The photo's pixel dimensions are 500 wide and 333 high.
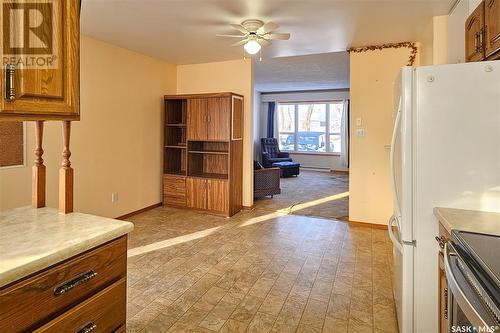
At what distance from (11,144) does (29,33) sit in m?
2.68

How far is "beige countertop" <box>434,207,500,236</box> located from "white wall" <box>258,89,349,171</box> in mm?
8532

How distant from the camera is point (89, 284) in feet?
3.75

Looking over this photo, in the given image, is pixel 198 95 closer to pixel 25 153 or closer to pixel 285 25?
pixel 285 25

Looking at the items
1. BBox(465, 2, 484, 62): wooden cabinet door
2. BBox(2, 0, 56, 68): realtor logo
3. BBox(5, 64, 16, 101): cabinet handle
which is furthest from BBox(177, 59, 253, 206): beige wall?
BBox(5, 64, 16, 101): cabinet handle

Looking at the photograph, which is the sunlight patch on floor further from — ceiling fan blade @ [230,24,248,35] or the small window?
ceiling fan blade @ [230,24,248,35]

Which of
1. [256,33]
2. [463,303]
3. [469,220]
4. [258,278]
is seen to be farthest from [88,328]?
[256,33]

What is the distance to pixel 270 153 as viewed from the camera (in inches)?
364

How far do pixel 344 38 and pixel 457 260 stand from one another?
343cm

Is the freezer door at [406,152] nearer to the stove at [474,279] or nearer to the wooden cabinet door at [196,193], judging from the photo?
the stove at [474,279]

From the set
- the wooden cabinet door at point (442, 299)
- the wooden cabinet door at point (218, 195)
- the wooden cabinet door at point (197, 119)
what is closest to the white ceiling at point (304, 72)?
the wooden cabinet door at point (197, 119)

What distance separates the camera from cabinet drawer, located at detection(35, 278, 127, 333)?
1.04 m

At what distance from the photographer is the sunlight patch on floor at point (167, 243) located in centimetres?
335

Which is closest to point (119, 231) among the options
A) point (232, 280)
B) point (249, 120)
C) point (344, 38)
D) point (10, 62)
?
point (10, 62)

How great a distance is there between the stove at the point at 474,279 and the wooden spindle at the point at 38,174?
72.9 inches
